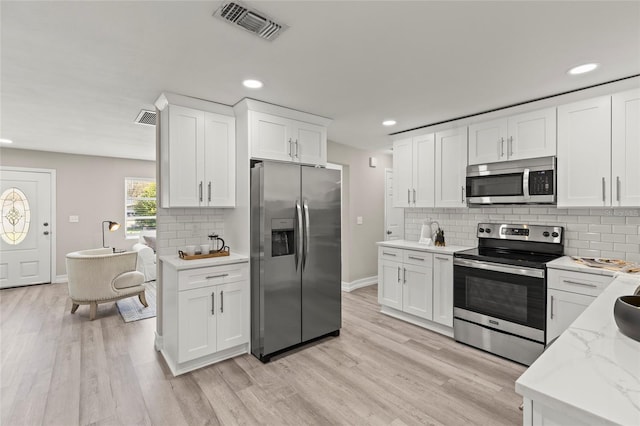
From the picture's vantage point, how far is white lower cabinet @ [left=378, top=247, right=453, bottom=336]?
3408 mm

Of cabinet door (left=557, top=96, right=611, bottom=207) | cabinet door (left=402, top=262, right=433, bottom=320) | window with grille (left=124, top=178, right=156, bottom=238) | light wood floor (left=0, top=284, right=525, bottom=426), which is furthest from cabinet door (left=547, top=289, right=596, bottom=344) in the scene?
window with grille (left=124, top=178, right=156, bottom=238)

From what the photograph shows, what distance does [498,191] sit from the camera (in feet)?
10.8

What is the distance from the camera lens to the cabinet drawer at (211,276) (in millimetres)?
2650

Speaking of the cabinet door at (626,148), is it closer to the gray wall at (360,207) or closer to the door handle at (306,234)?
the door handle at (306,234)

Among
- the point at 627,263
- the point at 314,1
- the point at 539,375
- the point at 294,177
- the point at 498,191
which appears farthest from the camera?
the point at 498,191

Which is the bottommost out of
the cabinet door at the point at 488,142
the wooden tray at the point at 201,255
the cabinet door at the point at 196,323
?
the cabinet door at the point at 196,323

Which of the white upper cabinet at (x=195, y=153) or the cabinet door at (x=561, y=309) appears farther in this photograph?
the white upper cabinet at (x=195, y=153)

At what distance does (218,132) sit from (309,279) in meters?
1.75

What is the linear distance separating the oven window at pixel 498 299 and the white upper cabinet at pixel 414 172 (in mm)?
1146

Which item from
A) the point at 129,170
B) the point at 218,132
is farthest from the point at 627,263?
the point at 129,170

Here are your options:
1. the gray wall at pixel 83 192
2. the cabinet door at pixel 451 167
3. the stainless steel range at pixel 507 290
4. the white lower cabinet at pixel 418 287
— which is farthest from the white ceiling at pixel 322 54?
the gray wall at pixel 83 192

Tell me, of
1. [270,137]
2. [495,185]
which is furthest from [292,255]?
[495,185]

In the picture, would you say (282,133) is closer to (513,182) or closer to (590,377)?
(513,182)

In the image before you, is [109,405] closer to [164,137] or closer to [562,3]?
[164,137]
